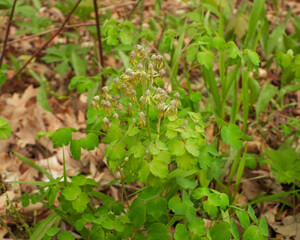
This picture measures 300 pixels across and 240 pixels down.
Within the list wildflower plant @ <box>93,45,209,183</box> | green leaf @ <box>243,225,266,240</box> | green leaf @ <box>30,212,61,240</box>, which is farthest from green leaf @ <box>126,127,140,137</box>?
green leaf @ <box>30,212,61,240</box>

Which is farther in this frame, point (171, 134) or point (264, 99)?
point (264, 99)

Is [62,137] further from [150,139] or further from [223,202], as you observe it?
[223,202]

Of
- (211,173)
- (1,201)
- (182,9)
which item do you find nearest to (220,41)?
(211,173)

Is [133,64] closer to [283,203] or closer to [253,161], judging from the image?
[253,161]

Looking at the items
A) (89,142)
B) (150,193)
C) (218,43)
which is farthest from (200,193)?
(218,43)

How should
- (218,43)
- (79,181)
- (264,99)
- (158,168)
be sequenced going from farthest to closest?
(264,99) → (218,43) → (79,181) → (158,168)
